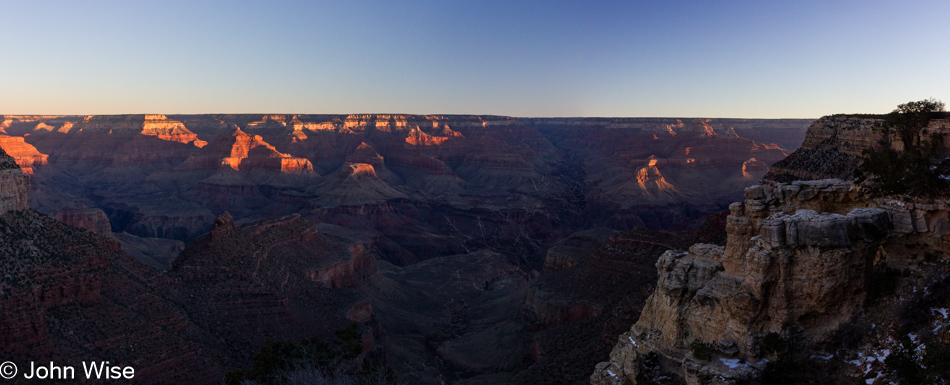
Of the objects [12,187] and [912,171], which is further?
[12,187]

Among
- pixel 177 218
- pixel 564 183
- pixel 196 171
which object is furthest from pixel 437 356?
pixel 196 171

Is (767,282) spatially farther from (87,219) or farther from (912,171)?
(87,219)

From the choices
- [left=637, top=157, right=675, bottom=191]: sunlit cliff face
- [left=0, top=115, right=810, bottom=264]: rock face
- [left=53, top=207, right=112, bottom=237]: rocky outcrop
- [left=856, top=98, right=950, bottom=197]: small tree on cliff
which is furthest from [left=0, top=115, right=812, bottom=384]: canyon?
[left=856, top=98, right=950, bottom=197]: small tree on cliff

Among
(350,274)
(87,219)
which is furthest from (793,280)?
(87,219)

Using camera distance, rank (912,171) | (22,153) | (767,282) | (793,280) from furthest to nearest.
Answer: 1. (22,153)
2. (912,171)
3. (767,282)
4. (793,280)

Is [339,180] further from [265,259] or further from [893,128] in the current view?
[893,128]
